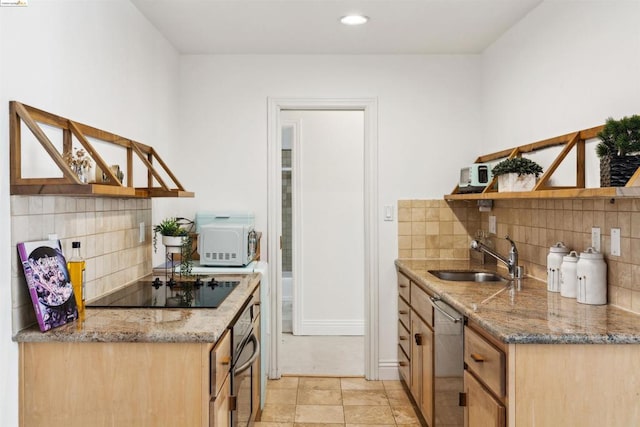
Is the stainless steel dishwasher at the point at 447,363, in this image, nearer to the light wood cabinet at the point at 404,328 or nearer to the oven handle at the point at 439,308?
the oven handle at the point at 439,308

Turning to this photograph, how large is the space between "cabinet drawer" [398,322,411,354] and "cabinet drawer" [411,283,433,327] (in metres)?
0.28

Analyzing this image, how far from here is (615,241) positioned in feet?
7.03

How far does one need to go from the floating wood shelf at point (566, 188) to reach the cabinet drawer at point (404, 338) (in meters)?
0.98

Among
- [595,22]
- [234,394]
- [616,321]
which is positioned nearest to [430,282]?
[616,321]

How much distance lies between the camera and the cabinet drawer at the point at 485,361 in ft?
5.82

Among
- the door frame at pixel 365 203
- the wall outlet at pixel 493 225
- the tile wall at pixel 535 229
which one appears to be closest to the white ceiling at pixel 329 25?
the door frame at pixel 365 203

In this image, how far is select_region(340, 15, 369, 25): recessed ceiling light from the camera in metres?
2.96

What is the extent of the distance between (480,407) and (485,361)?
0.66ft

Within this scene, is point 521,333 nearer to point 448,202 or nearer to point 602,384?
point 602,384

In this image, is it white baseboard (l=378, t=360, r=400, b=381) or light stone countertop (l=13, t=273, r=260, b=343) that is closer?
light stone countertop (l=13, t=273, r=260, b=343)

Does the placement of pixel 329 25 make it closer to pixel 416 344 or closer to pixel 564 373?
pixel 416 344

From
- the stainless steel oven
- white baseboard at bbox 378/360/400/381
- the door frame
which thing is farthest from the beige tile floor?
the stainless steel oven

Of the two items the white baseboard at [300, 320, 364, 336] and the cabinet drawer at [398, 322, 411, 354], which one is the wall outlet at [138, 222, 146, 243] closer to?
the cabinet drawer at [398, 322, 411, 354]

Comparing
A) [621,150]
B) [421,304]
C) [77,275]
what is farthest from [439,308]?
Result: [77,275]
